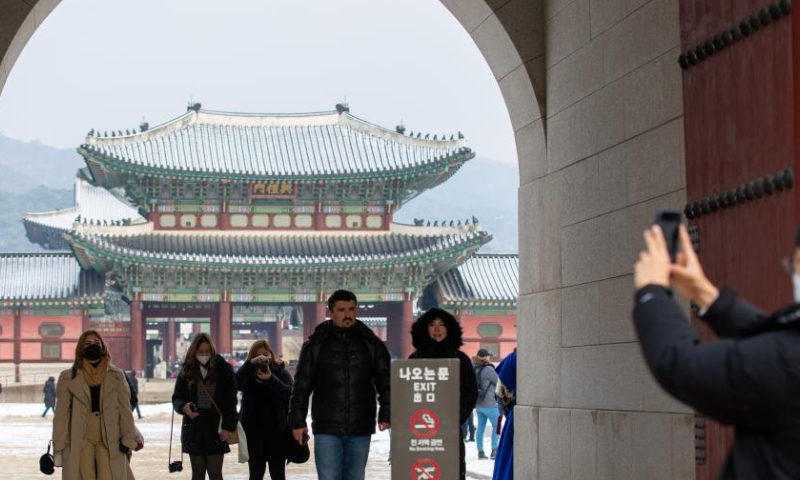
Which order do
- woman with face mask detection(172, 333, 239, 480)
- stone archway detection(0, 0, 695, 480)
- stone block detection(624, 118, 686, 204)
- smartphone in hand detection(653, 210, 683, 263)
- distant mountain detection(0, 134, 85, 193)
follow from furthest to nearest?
distant mountain detection(0, 134, 85, 193) < woman with face mask detection(172, 333, 239, 480) < stone archway detection(0, 0, 695, 480) < stone block detection(624, 118, 686, 204) < smartphone in hand detection(653, 210, 683, 263)

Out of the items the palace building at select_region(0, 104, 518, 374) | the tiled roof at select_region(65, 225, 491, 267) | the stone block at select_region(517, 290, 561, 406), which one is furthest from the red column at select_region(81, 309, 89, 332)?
the stone block at select_region(517, 290, 561, 406)

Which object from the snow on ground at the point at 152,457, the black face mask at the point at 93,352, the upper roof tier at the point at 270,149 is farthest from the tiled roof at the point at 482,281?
the black face mask at the point at 93,352

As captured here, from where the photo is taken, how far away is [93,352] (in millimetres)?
8062

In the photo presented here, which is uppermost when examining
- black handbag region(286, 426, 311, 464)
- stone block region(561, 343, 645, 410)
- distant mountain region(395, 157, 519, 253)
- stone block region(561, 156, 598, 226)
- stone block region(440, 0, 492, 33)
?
distant mountain region(395, 157, 519, 253)

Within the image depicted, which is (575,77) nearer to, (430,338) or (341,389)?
(430,338)

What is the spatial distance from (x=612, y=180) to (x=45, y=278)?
114 feet

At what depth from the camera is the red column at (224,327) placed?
38844 mm

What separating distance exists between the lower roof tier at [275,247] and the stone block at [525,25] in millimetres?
29249

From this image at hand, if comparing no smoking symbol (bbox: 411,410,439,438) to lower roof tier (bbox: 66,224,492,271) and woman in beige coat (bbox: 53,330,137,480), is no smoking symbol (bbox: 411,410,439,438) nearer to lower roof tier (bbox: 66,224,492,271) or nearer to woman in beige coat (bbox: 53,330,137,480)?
woman in beige coat (bbox: 53,330,137,480)

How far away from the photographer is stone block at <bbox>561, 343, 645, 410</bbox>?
6777 millimetres

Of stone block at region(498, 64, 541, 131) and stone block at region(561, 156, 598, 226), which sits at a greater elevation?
stone block at region(498, 64, 541, 131)

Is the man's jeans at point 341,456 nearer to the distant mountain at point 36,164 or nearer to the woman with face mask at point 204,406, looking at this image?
the woman with face mask at point 204,406

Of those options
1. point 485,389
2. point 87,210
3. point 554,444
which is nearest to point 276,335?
point 87,210

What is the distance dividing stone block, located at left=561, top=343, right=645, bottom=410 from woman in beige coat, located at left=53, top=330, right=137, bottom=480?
2619mm
